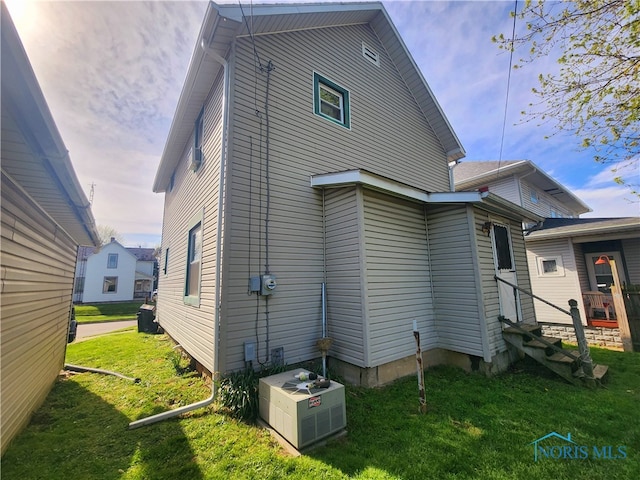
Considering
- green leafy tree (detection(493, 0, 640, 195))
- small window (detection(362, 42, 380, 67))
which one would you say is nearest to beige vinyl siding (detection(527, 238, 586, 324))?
green leafy tree (detection(493, 0, 640, 195))

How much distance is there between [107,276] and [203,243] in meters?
30.4

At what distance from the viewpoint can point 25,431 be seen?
361 centimetres

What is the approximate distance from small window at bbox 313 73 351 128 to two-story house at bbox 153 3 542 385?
0.04m

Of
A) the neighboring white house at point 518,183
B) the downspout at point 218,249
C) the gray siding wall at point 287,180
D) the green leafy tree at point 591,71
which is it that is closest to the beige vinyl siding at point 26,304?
the downspout at point 218,249

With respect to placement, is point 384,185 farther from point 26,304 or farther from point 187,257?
point 26,304

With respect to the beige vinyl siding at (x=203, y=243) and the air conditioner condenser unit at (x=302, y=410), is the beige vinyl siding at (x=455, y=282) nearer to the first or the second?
the air conditioner condenser unit at (x=302, y=410)

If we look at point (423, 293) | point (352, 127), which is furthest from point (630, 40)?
point (423, 293)

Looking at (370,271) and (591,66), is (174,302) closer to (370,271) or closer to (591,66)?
(370,271)

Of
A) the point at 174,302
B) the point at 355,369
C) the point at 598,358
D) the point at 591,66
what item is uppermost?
the point at 591,66

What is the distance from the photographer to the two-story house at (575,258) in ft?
28.3

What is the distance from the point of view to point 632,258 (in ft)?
33.9

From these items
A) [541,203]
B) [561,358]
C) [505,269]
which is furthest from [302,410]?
[541,203]

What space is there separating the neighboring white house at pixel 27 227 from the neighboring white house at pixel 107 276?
89.8 ft

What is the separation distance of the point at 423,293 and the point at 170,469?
501 centimetres
